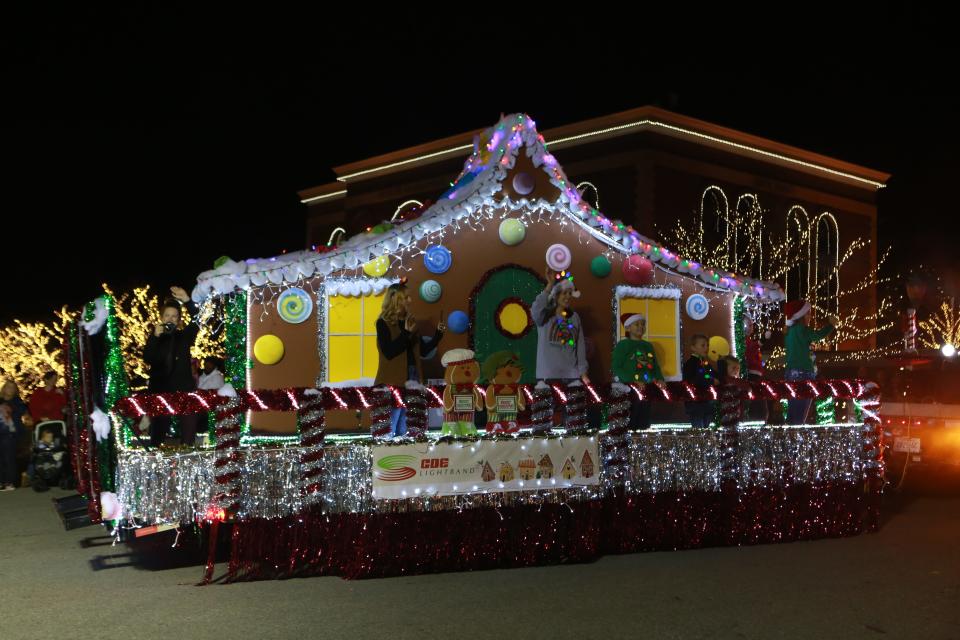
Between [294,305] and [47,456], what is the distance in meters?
4.60

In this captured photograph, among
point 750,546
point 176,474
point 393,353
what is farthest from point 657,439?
point 176,474

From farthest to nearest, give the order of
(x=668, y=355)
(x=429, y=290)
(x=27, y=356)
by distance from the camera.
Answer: (x=27, y=356)
(x=668, y=355)
(x=429, y=290)

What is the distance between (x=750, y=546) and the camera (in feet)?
28.1

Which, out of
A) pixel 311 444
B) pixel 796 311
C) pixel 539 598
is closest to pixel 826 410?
pixel 796 311

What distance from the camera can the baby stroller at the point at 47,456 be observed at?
1331 centimetres

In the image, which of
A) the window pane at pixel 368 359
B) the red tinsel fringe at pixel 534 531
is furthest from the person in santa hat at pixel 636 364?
the window pane at pixel 368 359

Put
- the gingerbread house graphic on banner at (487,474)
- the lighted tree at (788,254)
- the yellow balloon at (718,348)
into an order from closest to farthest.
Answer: the gingerbread house graphic on banner at (487,474)
the yellow balloon at (718,348)
the lighted tree at (788,254)

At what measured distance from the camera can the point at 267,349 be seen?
11.6 metres

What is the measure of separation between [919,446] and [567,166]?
20164 mm

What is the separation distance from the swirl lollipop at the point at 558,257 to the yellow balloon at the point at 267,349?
3.70 m

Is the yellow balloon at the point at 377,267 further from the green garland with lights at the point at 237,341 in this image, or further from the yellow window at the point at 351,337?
the green garland with lights at the point at 237,341

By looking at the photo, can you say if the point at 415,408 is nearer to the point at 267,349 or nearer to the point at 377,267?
the point at 267,349

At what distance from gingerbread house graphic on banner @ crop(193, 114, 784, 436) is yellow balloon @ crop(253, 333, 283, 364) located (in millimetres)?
13

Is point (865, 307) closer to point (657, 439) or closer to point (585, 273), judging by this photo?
point (585, 273)
